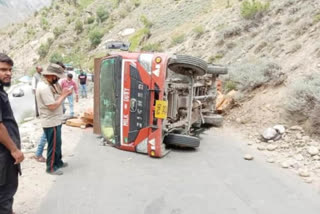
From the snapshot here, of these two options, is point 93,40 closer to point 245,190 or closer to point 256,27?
point 256,27

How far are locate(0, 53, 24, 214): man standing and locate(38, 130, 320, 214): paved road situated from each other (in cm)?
90

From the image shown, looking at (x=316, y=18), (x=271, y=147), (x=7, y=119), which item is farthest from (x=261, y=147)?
(x=316, y=18)

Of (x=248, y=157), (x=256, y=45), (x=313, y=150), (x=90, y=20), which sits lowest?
(x=248, y=157)

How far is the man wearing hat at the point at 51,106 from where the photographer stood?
504cm

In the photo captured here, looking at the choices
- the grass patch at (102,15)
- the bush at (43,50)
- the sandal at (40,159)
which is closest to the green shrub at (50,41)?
the bush at (43,50)

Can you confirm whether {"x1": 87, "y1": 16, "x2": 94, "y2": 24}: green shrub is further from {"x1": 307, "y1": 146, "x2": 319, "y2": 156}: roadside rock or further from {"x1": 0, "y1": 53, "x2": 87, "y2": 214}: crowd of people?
{"x1": 307, "y1": 146, "x2": 319, "y2": 156}: roadside rock

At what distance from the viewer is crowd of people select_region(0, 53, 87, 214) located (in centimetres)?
321

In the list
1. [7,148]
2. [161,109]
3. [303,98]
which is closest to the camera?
[7,148]

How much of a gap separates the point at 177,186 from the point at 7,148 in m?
2.59

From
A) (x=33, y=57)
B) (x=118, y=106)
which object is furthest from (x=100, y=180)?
(x=33, y=57)

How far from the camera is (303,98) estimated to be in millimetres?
6973

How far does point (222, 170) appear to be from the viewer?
5.60 m

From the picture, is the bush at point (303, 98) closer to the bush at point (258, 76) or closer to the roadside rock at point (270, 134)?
the roadside rock at point (270, 134)

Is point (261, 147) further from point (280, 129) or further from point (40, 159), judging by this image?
point (40, 159)
